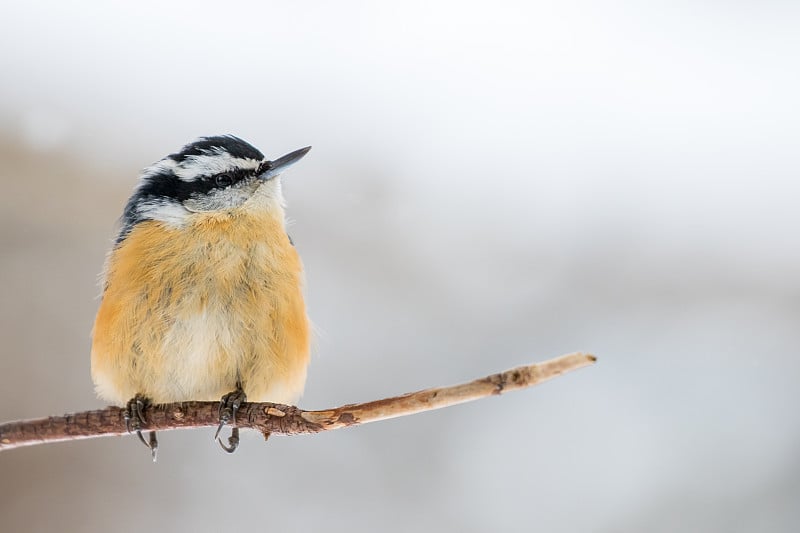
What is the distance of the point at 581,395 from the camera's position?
11.3 ft

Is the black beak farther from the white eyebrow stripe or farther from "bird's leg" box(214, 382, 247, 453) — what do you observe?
"bird's leg" box(214, 382, 247, 453)

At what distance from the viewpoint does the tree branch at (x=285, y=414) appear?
4.40 ft

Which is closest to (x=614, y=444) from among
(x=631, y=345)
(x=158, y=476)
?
(x=631, y=345)

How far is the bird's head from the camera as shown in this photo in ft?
7.52

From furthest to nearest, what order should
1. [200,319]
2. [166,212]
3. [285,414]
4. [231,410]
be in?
1. [166,212]
2. [200,319]
3. [231,410]
4. [285,414]

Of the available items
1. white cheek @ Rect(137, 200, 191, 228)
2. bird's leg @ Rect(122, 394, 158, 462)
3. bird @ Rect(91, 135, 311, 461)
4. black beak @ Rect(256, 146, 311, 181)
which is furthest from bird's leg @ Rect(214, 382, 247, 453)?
black beak @ Rect(256, 146, 311, 181)

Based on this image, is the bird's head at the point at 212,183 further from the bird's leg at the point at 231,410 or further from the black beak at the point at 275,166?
the bird's leg at the point at 231,410

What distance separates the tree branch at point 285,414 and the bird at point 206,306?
5 cm

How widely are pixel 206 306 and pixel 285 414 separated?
446mm

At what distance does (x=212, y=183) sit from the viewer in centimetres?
232

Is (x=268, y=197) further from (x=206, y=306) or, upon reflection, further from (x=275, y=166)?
(x=206, y=306)

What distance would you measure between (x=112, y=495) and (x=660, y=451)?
230cm

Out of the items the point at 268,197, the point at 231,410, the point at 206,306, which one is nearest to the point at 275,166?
the point at 268,197

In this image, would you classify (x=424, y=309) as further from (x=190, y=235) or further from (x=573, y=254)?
(x=190, y=235)
